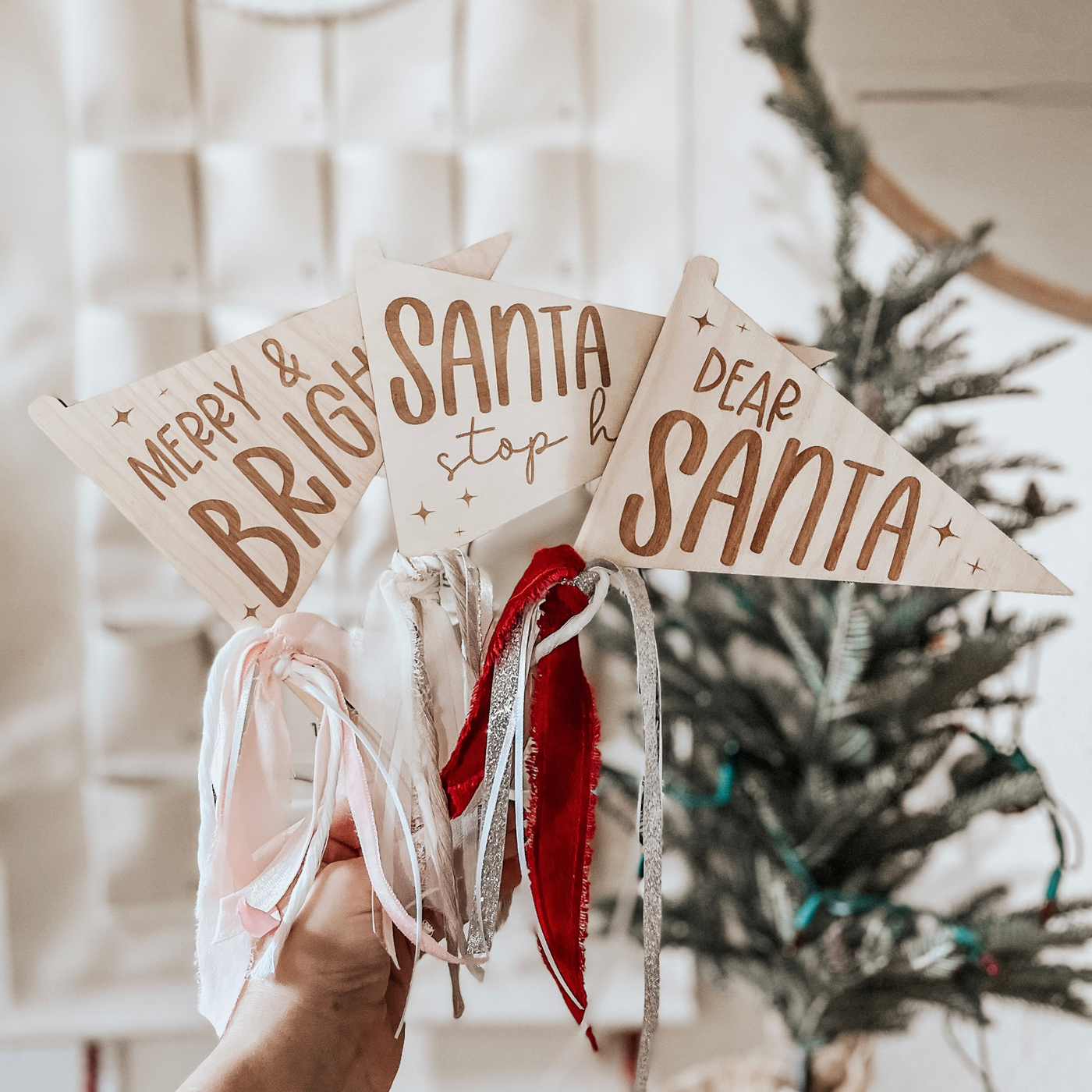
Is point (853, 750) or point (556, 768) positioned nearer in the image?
point (556, 768)

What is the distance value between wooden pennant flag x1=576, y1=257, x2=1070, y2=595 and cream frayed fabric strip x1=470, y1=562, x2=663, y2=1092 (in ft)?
0.09

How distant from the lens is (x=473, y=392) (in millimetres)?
422

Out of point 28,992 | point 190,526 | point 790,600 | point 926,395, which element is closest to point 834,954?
point 790,600

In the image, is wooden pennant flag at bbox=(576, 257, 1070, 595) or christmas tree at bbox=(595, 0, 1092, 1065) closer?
wooden pennant flag at bbox=(576, 257, 1070, 595)

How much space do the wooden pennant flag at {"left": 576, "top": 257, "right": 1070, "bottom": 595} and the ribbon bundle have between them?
5 centimetres

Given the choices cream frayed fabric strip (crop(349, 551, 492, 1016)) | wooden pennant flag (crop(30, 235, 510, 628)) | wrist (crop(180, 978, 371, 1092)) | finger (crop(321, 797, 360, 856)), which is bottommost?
wrist (crop(180, 978, 371, 1092))

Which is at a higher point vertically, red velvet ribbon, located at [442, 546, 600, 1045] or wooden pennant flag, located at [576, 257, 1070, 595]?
wooden pennant flag, located at [576, 257, 1070, 595]

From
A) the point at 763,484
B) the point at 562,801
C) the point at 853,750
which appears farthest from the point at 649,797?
the point at 853,750

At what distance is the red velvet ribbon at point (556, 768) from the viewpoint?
42 cm

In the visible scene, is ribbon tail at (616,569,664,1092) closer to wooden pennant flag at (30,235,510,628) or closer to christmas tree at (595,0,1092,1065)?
wooden pennant flag at (30,235,510,628)

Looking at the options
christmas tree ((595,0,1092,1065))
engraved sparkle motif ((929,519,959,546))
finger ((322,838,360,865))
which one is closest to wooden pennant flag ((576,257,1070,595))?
engraved sparkle motif ((929,519,959,546))

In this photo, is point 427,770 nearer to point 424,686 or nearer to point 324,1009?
point 424,686

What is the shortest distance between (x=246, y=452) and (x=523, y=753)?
0.20 m

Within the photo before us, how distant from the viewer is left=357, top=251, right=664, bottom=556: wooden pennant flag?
0.41m
